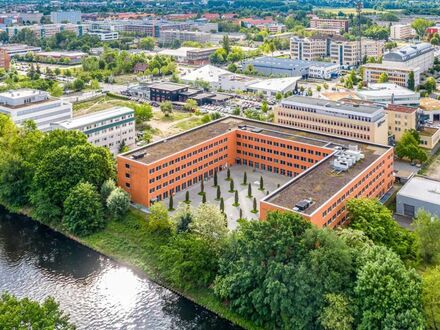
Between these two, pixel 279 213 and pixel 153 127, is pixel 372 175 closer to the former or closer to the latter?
pixel 279 213

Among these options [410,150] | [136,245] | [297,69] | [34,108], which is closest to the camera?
[136,245]

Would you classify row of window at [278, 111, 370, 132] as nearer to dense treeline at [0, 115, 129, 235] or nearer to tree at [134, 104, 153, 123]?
tree at [134, 104, 153, 123]

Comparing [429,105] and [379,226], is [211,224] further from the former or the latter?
[429,105]

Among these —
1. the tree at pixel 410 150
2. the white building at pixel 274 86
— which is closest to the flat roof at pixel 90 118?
the tree at pixel 410 150

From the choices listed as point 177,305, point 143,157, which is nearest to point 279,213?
point 177,305

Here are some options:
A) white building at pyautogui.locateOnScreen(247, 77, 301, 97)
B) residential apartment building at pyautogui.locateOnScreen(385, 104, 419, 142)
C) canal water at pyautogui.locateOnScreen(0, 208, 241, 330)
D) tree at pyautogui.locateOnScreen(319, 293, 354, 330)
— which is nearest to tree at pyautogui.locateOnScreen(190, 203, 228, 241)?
canal water at pyautogui.locateOnScreen(0, 208, 241, 330)

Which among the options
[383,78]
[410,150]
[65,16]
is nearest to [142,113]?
[410,150]
